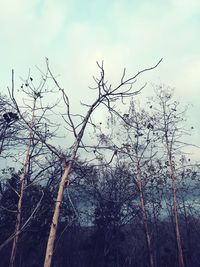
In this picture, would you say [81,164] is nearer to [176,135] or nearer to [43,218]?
[176,135]

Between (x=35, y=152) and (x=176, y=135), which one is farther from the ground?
(x=176, y=135)

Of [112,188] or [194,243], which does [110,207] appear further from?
[194,243]

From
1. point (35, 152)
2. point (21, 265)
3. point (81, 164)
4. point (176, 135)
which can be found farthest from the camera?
point (21, 265)

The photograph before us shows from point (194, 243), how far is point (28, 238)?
18.3 metres

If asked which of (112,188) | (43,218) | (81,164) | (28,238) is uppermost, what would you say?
(112,188)

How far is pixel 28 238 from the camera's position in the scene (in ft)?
95.0

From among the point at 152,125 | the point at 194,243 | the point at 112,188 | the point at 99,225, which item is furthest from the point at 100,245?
the point at 152,125

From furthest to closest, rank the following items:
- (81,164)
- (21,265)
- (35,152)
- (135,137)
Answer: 1. (21,265)
2. (135,137)
3. (35,152)
4. (81,164)

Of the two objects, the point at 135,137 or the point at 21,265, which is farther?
the point at 21,265

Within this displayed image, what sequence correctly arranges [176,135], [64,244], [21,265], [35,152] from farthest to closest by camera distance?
1. [64,244]
2. [21,265]
3. [176,135]
4. [35,152]

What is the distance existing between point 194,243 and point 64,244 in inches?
561

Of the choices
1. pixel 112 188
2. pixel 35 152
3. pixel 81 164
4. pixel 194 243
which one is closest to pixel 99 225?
pixel 112 188

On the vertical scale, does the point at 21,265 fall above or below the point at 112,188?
below

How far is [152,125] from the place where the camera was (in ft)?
→ 71.4
